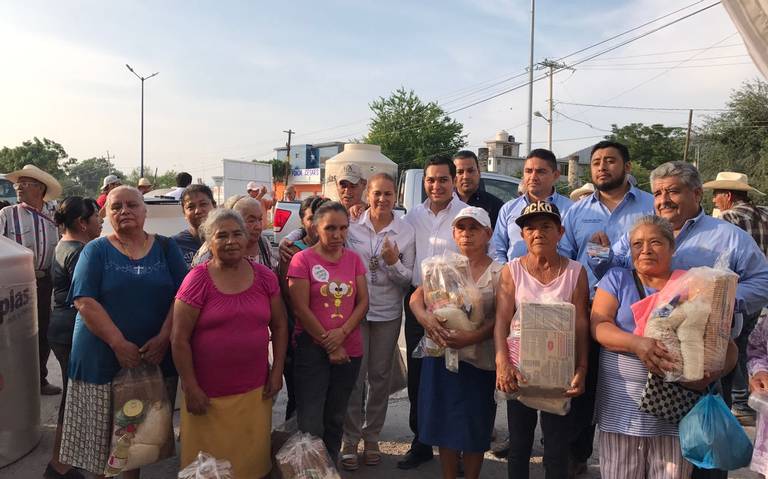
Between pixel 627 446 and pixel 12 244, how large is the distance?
4.14m

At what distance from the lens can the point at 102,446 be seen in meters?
3.01

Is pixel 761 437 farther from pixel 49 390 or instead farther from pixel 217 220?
pixel 49 390

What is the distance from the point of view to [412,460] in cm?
374

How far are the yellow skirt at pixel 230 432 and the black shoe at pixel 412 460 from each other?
1.12m

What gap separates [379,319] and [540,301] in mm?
1315

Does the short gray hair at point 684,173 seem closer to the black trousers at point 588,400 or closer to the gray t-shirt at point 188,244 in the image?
the black trousers at point 588,400

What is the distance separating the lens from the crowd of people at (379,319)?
267 centimetres

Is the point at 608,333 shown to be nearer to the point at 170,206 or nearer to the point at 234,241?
the point at 234,241

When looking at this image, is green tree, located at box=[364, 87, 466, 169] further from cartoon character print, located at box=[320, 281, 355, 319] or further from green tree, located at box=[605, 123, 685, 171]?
cartoon character print, located at box=[320, 281, 355, 319]

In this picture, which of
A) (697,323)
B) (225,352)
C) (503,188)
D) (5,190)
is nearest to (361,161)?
(503,188)

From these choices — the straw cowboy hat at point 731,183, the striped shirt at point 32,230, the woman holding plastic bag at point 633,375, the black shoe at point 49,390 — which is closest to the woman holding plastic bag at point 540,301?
the woman holding plastic bag at point 633,375

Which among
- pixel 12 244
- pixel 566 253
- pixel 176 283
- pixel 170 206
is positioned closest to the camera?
pixel 176 283

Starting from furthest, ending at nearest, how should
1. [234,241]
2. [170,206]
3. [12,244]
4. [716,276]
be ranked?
[170,206], [12,244], [234,241], [716,276]

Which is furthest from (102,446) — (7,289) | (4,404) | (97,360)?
(7,289)
